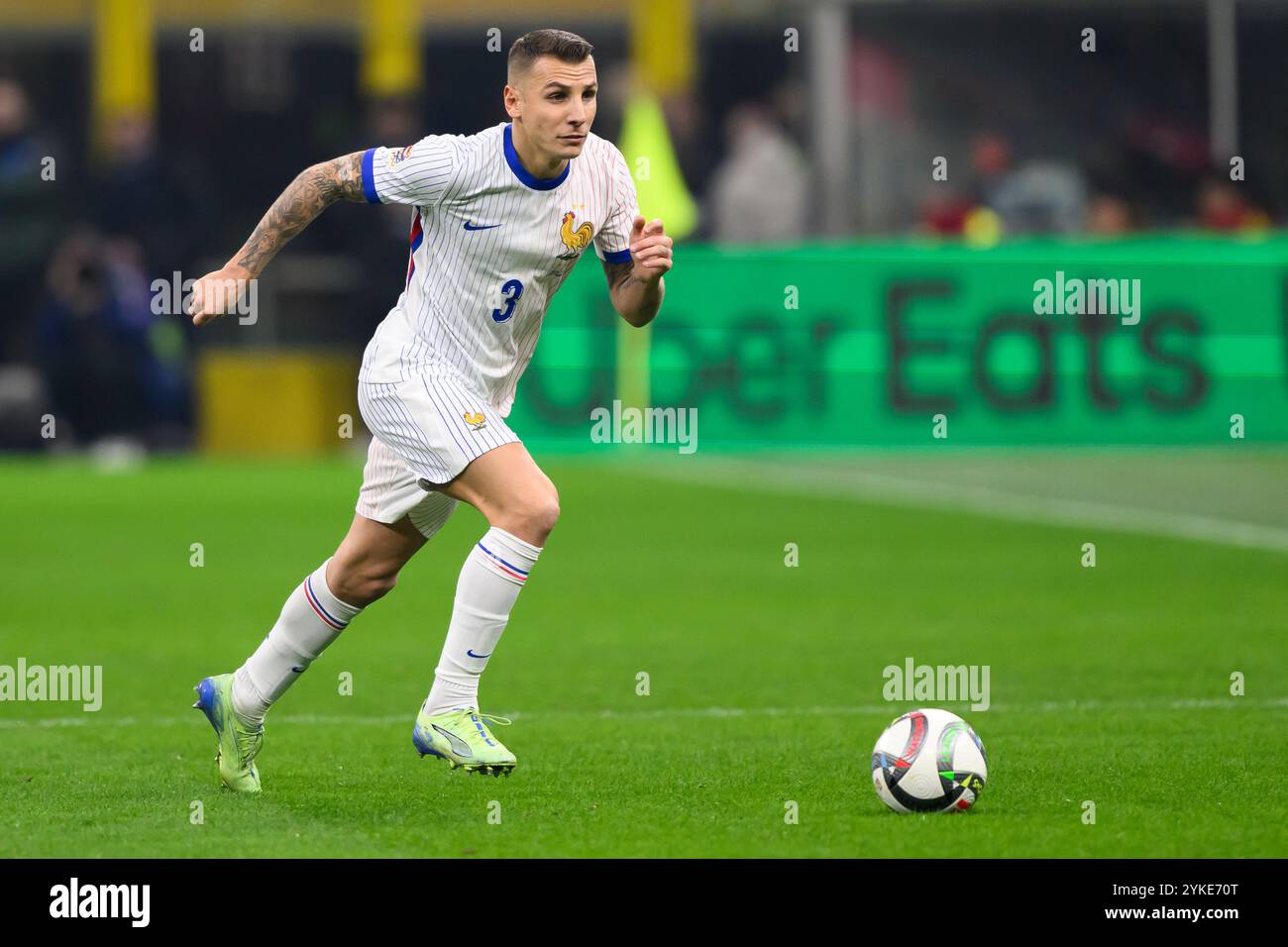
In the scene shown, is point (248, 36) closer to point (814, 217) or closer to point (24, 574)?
point (814, 217)

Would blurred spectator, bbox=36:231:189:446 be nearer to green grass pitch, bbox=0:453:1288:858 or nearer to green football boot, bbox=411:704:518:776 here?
green grass pitch, bbox=0:453:1288:858

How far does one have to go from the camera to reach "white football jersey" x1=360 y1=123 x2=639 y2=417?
6816 millimetres

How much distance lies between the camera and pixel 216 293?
6.54 metres

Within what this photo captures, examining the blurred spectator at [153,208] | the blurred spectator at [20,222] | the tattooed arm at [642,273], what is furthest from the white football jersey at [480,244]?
the blurred spectator at [20,222]

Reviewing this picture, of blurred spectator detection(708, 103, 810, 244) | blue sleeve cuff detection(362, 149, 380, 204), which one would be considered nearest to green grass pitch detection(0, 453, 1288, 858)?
blue sleeve cuff detection(362, 149, 380, 204)

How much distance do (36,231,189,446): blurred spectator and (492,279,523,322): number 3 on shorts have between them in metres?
13.7

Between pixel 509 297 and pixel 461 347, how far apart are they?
0.67ft

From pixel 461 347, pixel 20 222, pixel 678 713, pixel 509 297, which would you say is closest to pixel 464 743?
pixel 461 347

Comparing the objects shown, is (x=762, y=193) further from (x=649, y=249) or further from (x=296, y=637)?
(x=296, y=637)

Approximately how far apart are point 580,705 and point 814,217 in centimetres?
1183

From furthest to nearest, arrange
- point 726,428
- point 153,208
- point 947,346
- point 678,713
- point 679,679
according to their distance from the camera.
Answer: point 153,208 < point 726,428 < point 947,346 < point 679,679 < point 678,713

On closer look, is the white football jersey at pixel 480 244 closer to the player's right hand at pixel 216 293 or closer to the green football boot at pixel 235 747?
the player's right hand at pixel 216 293

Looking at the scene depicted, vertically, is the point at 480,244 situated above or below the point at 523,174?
below
